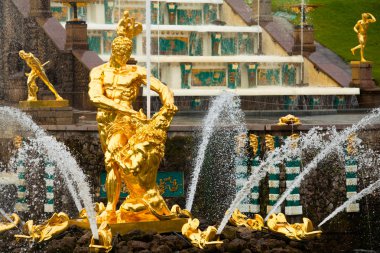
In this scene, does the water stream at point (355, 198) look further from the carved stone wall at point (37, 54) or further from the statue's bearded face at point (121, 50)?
the carved stone wall at point (37, 54)

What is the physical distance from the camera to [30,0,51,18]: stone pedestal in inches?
1597

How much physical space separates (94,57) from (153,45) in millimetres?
4310

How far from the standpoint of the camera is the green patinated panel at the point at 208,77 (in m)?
39.6

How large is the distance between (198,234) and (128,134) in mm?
1902

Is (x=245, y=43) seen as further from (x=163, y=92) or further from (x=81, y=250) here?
(x=81, y=250)

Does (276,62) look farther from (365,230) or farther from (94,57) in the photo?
(365,230)

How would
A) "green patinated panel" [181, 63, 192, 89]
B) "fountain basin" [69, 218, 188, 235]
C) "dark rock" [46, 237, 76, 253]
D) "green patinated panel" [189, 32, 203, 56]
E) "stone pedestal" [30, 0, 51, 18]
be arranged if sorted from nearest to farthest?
"dark rock" [46, 237, 76, 253], "fountain basin" [69, 218, 188, 235], "green patinated panel" [181, 63, 192, 89], "stone pedestal" [30, 0, 51, 18], "green patinated panel" [189, 32, 203, 56]

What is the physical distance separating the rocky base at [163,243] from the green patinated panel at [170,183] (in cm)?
598

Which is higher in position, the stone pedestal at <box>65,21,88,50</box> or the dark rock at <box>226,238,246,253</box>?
the stone pedestal at <box>65,21,88,50</box>

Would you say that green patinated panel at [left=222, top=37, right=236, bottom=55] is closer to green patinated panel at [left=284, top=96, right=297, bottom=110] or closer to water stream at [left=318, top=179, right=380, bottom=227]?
green patinated panel at [left=284, top=96, right=297, bottom=110]

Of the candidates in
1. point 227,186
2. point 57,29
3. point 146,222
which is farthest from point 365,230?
point 57,29

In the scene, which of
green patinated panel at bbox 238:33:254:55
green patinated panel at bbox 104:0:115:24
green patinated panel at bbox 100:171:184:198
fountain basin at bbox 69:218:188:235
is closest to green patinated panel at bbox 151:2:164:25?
green patinated panel at bbox 104:0:115:24

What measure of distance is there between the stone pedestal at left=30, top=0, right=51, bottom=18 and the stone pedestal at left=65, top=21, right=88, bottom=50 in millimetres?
2845

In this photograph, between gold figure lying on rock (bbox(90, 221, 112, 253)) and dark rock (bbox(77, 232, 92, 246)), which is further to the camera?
dark rock (bbox(77, 232, 92, 246))
